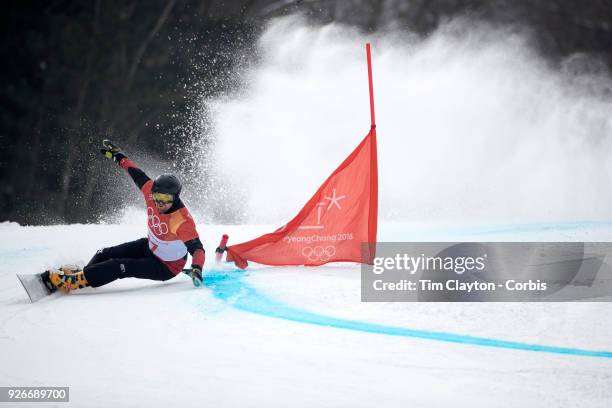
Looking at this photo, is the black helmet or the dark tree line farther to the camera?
the dark tree line

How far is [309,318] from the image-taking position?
13.6ft

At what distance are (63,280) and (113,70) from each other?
53.5 ft

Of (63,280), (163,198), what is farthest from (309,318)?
(63,280)

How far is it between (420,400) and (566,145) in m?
9.56

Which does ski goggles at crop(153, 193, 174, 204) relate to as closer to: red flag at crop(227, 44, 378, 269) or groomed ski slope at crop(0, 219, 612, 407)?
groomed ski slope at crop(0, 219, 612, 407)

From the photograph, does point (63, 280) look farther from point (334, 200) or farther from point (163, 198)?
point (334, 200)

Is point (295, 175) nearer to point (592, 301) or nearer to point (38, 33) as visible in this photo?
point (592, 301)

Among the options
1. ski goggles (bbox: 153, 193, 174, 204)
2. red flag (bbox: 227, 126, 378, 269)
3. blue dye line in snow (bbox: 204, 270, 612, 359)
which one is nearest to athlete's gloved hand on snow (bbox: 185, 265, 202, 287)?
blue dye line in snow (bbox: 204, 270, 612, 359)

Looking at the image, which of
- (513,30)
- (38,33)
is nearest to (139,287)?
(38,33)

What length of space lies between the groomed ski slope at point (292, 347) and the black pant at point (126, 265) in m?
0.11

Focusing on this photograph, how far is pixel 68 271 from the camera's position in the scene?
4.94 m

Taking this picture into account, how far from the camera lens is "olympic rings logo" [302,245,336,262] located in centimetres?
568

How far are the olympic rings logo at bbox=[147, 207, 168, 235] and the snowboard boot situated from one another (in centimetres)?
56

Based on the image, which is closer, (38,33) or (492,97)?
(492,97)
